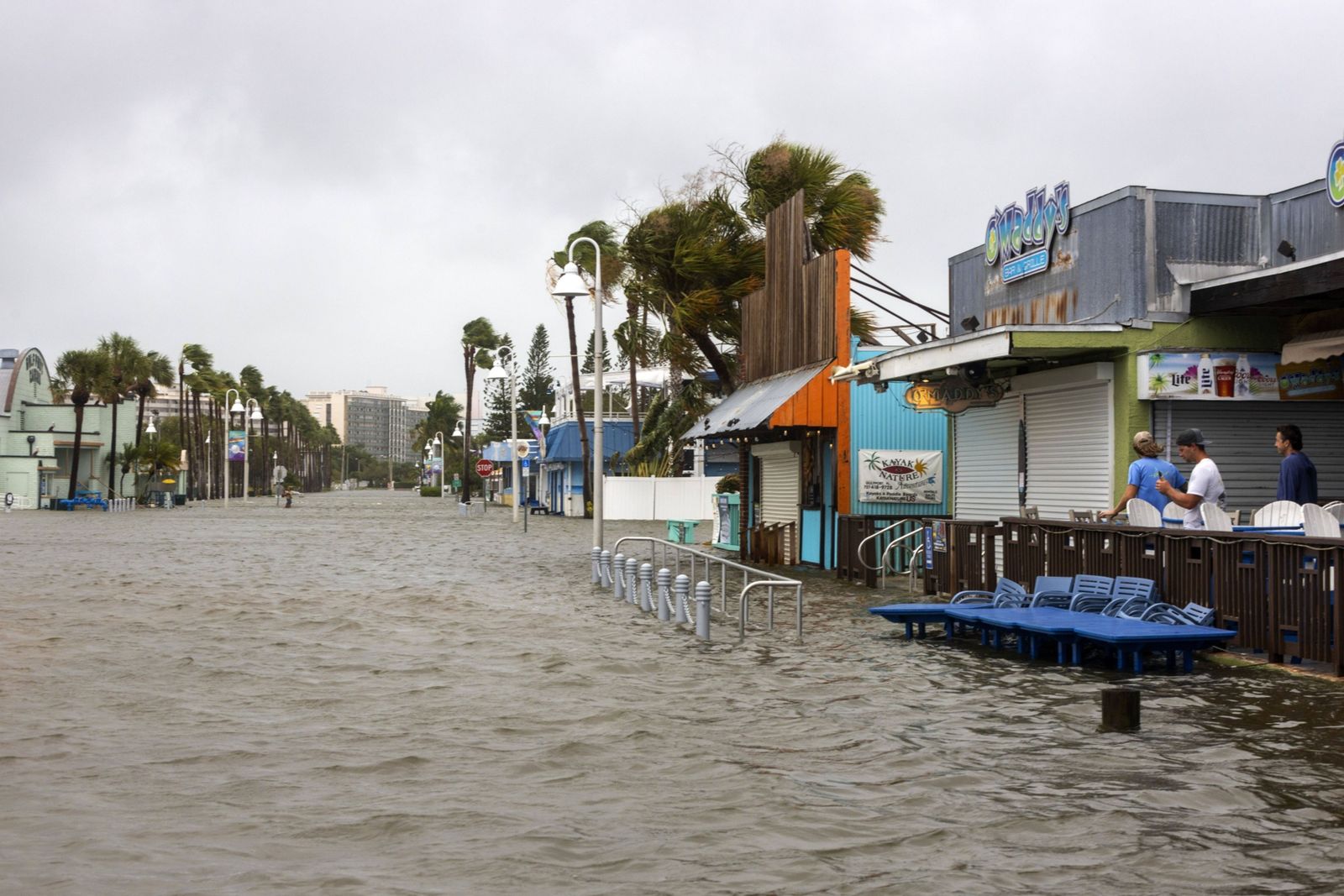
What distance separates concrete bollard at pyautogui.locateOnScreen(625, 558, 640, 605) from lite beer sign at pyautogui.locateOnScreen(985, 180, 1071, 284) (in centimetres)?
700

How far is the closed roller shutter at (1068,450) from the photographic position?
18.5 m

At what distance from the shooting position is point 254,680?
12.5 metres

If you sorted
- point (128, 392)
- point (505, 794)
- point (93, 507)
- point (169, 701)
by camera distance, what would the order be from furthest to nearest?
point (128, 392) → point (93, 507) → point (169, 701) → point (505, 794)

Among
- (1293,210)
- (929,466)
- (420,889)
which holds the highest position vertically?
(1293,210)

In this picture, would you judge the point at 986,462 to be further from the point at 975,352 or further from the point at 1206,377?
the point at 1206,377

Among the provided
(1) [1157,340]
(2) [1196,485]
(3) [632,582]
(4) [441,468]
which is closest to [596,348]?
(3) [632,582]

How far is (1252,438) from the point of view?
17.8 m

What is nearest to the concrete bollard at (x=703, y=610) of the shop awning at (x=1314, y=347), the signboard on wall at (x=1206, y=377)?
the signboard on wall at (x=1206, y=377)

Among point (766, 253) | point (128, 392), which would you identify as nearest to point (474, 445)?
point (128, 392)

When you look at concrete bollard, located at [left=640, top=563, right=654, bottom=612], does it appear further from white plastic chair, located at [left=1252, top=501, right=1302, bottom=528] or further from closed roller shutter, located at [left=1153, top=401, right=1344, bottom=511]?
white plastic chair, located at [left=1252, top=501, right=1302, bottom=528]

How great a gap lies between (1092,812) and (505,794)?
9.92 ft

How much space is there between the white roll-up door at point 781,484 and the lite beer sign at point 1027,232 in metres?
6.79

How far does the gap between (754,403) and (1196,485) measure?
13.8 meters

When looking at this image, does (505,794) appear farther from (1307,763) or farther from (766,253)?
(766,253)
